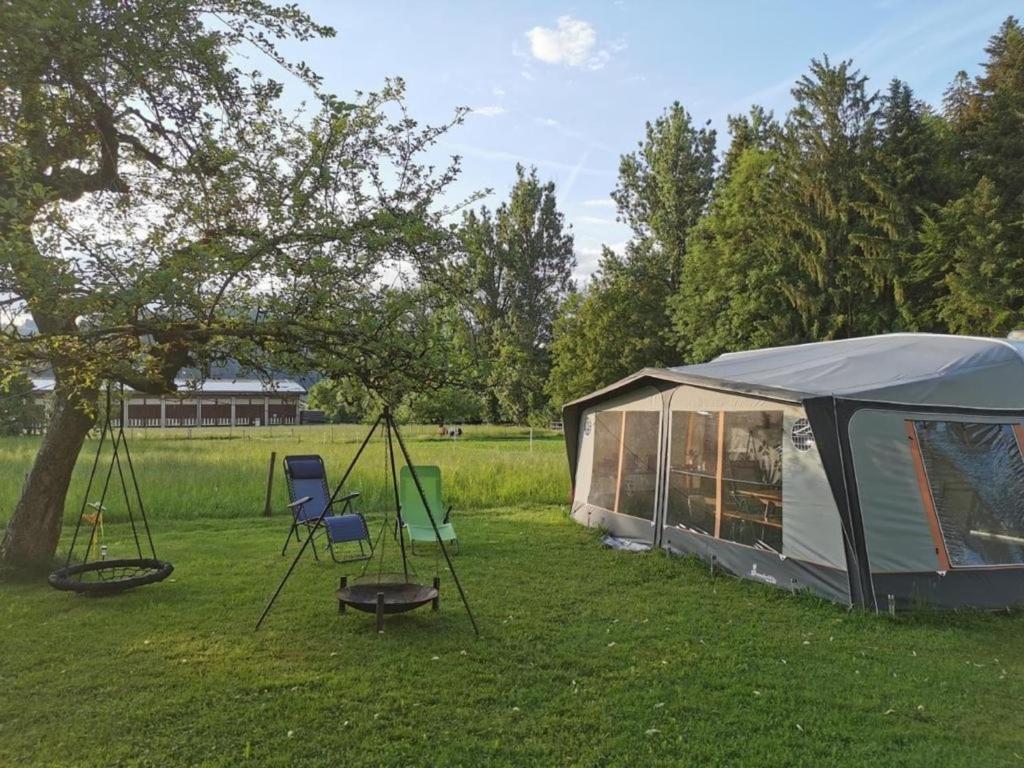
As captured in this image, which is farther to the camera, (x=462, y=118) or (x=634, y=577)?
(x=634, y=577)

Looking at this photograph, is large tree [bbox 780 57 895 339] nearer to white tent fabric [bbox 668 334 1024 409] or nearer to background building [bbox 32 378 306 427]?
white tent fabric [bbox 668 334 1024 409]

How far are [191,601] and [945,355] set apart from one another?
6.33 meters

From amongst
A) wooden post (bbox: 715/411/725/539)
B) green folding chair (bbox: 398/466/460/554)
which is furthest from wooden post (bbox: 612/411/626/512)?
green folding chair (bbox: 398/466/460/554)

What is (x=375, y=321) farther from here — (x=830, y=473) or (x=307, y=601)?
(x=830, y=473)

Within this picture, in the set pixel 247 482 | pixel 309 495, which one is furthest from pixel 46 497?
pixel 247 482

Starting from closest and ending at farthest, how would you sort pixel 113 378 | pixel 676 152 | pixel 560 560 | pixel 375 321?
pixel 375 321
pixel 113 378
pixel 560 560
pixel 676 152

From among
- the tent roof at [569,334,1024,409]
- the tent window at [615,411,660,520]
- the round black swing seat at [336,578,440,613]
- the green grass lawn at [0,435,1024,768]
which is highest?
the tent roof at [569,334,1024,409]

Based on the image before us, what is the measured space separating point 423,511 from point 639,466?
2.34 metres

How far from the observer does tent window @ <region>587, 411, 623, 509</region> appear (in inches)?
313

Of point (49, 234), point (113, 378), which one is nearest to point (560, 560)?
point (113, 378)

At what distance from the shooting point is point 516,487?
11.0m

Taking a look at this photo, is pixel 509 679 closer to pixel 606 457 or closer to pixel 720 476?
pixel 720 476

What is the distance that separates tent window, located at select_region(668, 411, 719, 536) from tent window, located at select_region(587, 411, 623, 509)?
106 centimetres

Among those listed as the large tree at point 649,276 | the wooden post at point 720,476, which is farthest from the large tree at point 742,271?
the wooden post at point 720,476
